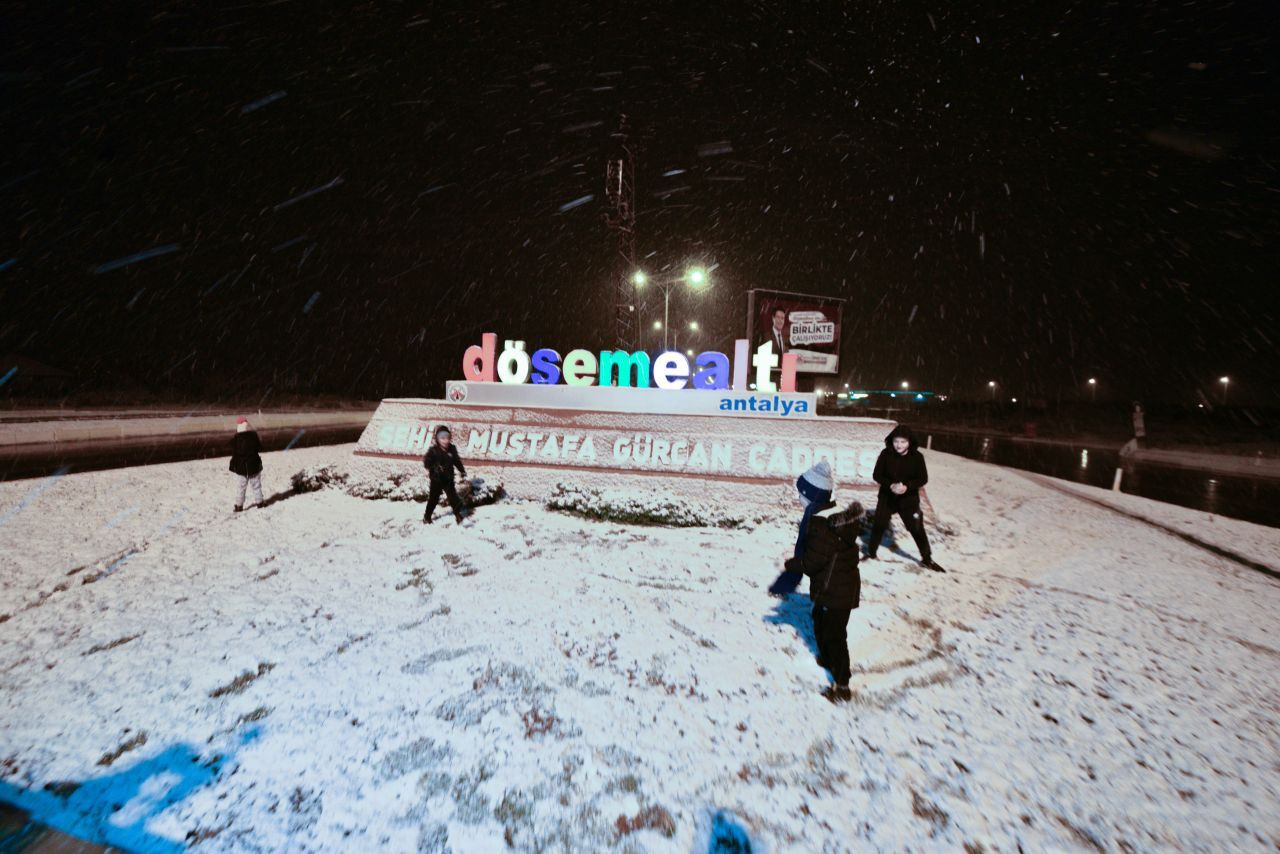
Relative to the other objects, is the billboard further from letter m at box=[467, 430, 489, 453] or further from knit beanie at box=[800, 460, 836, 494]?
knit beanie at box=[800, 460, 836, 494]

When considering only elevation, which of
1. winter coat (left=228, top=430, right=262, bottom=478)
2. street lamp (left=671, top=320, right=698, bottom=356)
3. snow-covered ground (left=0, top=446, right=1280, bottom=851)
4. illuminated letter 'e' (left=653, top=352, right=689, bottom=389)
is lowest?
snow-covered ground (left=0, top=446, right=1280, bottom=851)

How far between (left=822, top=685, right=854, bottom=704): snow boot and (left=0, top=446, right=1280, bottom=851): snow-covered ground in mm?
105

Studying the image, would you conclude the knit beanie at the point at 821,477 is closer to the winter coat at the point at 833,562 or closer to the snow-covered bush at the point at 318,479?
the winter coat at the point at 833,562

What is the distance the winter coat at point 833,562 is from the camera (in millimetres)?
3996

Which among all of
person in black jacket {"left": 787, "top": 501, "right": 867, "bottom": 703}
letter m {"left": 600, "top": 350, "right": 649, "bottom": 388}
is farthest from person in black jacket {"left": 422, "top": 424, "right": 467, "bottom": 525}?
person in black jacket {"left": 787, "top": 501, "right": 867, "bottom": 703}

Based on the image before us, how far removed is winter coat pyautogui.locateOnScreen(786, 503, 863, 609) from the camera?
13.1 feet

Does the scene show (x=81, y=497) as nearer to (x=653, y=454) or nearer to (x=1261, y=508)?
(x=653, y=454)

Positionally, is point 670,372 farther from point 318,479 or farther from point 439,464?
point 318,479

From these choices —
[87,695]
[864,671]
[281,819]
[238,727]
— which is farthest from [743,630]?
[87,695]

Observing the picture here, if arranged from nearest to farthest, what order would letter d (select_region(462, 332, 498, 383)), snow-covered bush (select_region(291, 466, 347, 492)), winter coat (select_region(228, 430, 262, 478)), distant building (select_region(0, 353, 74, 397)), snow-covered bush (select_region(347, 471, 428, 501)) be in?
winter coat (select_region(228, 430, 262, 478)) → snow-covered bush (select_region(347, 471, 428, 501)) → snow-covered bush (select_region(291, 466, 347, 492)) → letter d (select_region(462, 332, 498, 383)) → distant building (select_region(0, 353, 74, 397))

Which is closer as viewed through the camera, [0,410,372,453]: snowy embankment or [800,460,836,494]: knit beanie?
[800,460,836,494]: knit beanie

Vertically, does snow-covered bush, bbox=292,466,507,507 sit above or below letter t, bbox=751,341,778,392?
below

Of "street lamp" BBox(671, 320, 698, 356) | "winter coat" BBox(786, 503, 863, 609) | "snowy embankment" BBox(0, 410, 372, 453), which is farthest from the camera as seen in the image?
"street lamp" BBox(671, 320, 698, 356)

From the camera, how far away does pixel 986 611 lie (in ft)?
19.3
